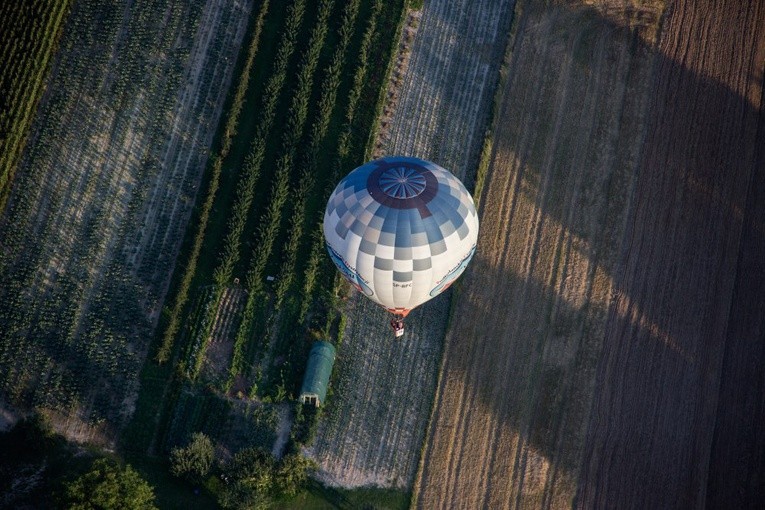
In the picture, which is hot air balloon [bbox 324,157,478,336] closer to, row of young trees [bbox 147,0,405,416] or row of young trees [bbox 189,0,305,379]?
row of young trees [bbox 147,0,405,416]

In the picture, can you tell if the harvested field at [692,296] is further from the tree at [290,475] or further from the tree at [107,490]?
the tree at [107,490]

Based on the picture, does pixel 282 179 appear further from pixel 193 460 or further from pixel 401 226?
pixel 193 460

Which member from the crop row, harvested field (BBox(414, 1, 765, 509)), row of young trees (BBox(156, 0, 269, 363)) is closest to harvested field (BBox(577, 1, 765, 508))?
harvested field (BBox(414, 1, 765, 509))

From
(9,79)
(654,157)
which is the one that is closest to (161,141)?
(9,79)

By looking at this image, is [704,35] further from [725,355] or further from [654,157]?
[725,355]

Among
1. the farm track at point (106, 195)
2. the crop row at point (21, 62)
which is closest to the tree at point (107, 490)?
the farm track at point (106, 195)

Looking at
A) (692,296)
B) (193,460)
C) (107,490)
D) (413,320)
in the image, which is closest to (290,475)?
(193,460)
